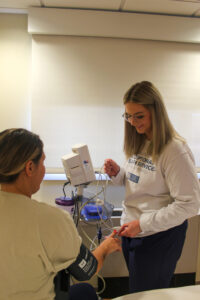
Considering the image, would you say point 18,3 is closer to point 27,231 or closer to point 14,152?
point 14,152

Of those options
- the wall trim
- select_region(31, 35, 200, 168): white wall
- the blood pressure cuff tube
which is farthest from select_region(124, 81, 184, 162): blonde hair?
the wall trim

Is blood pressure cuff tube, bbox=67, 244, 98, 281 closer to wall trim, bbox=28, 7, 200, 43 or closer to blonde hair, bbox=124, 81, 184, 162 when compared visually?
blonde hair, bbox=124, 81, 184, 162

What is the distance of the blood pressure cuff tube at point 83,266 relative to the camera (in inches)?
34.8

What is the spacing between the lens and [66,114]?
84.2 inches

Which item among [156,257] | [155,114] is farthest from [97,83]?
[156,257]

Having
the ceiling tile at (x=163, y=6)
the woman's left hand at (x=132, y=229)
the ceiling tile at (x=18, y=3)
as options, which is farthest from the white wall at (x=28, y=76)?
the woman's left hand at (x=132, y=229)

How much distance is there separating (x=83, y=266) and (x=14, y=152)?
50 cm

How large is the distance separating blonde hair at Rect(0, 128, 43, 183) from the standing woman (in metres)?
0.63

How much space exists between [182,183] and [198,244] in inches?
54.9

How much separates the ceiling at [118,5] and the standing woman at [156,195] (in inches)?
45.2

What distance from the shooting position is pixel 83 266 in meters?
0.90

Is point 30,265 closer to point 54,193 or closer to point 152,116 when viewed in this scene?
point 152,116

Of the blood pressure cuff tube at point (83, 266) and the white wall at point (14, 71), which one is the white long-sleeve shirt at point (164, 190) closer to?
the blood pressure cuff tube at point (83, 266)

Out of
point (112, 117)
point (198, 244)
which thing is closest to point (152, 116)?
point (112, 117)
